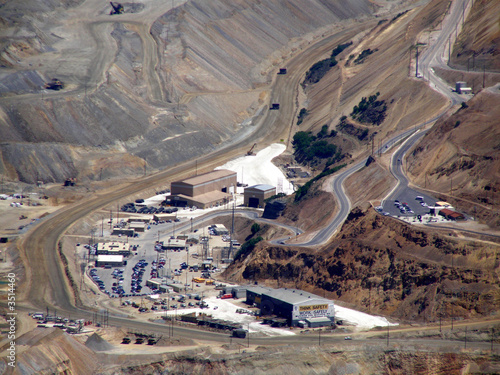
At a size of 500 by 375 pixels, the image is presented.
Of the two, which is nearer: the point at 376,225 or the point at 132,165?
the point at 376,225

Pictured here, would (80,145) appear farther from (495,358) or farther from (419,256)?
(495,358)

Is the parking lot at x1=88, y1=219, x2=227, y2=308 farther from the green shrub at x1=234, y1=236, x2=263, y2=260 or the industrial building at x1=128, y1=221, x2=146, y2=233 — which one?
the green shrub at x1=234, y1=236, x2=263, y2=260

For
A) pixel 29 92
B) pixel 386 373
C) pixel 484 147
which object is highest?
pixel 29 92

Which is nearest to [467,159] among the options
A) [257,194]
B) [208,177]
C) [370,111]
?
[257,194]

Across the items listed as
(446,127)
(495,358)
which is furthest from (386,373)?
(446,127)

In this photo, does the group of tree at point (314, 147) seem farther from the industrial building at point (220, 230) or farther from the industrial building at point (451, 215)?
the industrial building at point (451, 215)

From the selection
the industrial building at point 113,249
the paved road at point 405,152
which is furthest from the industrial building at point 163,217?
the paved road at point 405,152
